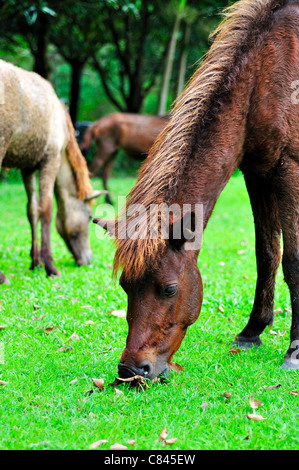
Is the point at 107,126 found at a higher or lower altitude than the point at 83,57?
lower

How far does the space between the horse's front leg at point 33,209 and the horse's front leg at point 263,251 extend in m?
3.96

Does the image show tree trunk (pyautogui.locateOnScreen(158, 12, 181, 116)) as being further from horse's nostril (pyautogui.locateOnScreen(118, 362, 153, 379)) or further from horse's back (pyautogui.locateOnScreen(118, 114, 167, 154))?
horse's nostril (pyautogui.locateOnScreen(118, 362, 153, 379))

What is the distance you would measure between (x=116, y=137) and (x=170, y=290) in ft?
41.0

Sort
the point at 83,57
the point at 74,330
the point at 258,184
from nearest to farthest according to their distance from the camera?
the point at 258,184 → the point at 74,330 → the point at 83,57

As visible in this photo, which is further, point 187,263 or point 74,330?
point 74,330

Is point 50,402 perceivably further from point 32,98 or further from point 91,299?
point 32,98

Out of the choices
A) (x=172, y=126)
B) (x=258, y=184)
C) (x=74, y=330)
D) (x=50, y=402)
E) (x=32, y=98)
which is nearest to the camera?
(x=50, y=402)

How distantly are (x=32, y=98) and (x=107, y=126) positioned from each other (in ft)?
→ 28.5

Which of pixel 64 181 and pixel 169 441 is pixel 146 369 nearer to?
pixel 169 441

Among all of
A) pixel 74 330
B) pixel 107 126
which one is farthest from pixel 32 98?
pixel 107 126

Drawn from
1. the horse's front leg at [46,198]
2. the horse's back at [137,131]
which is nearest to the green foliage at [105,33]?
the horse's back at [137,131]

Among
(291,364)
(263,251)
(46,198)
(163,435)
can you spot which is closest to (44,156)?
(46,198)

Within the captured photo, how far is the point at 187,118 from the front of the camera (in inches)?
143
